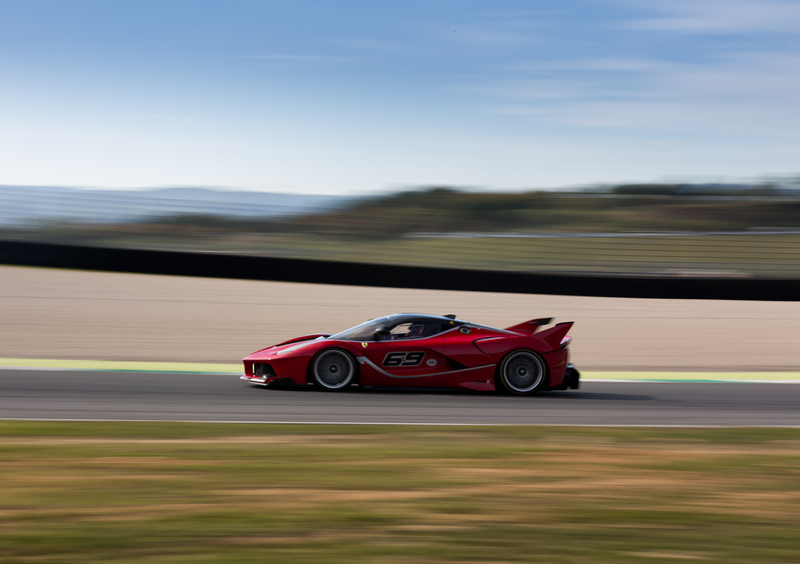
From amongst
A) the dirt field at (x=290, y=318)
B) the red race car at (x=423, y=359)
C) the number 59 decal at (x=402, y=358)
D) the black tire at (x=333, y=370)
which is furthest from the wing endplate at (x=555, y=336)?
the dirt field at (x=290, y=318)

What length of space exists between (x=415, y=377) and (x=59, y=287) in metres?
12.6

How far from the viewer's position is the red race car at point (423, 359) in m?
9.52

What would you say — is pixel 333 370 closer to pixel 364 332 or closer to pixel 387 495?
pixel 364 332

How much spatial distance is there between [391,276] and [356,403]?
11.4m

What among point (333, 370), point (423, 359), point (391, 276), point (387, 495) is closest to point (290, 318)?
point (391, 276)

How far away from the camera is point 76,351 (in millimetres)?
13320

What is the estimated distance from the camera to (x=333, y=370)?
378 inches

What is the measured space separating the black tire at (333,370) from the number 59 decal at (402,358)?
15.9 inches

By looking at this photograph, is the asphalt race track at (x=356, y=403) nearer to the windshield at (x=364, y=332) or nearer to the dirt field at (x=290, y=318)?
the windshield at (x=364, y=332)

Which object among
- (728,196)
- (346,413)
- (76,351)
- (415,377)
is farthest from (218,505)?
(728,196)

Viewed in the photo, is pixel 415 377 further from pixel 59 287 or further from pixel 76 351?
pixel 59 287

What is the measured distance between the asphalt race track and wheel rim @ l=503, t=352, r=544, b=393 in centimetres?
19

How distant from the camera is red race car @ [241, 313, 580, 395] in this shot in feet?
31.2

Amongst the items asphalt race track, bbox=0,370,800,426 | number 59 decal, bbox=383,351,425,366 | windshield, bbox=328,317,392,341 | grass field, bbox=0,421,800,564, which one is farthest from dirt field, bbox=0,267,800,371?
grass field, bbox=0,421,800,564
